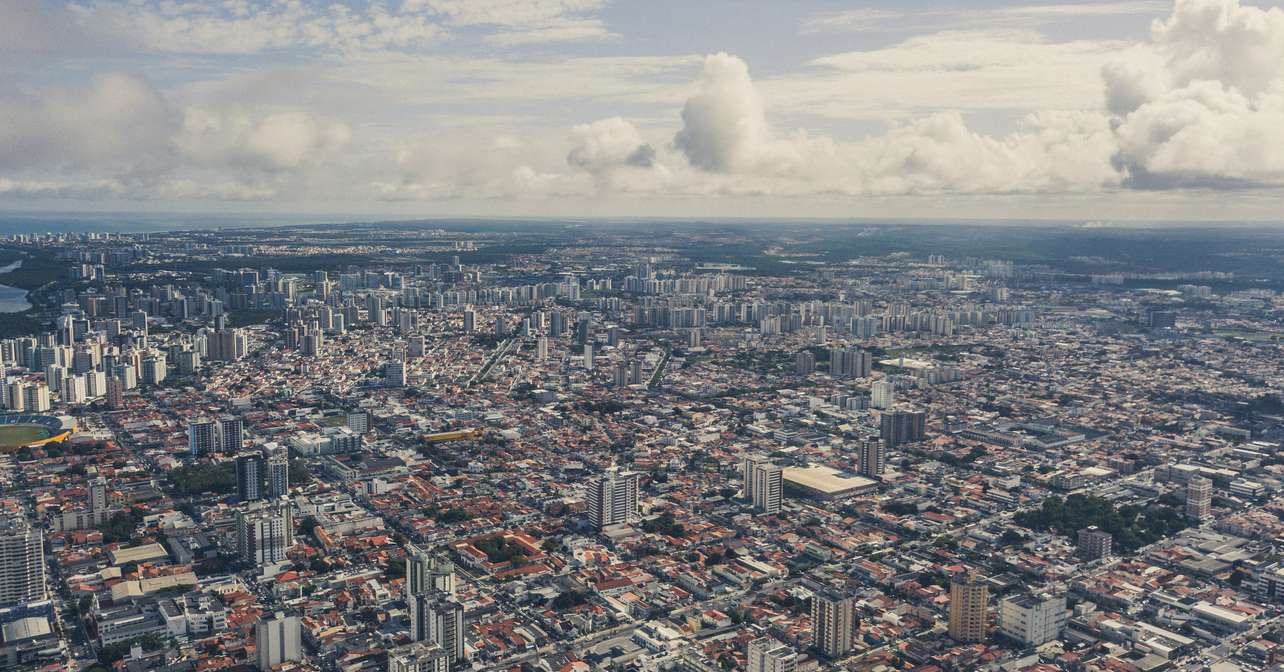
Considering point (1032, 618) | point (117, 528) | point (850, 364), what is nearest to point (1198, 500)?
point (1032, 618)

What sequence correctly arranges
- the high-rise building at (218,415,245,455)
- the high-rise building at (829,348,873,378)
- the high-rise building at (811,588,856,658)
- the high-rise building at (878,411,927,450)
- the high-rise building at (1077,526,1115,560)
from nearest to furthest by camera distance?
the high-rise building at (811,588,856,658) < the high-rise building at (1077,526,1115,560) < the high-rise building at (218,415,245,455) < the high-rise building at (878,411,927,450) < the high-rise building at (829,348,873,378)

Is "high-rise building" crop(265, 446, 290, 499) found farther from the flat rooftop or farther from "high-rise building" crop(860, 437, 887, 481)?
"high-rise building" crop(860, 437, 887, 481)

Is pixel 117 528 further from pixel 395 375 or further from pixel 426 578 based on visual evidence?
pixel 395 375

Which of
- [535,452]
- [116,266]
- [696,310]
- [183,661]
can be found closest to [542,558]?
[183,661]

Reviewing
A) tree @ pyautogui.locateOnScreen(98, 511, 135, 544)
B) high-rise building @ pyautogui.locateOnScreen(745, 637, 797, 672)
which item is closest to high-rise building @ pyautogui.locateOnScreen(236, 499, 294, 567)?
tree @ pyautogui.locateOnScreen(98, 511, 135, 544)

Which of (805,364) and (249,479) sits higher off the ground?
(805,364)

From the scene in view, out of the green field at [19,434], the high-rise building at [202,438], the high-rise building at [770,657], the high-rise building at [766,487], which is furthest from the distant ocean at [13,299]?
the high-rise building at [770,657]

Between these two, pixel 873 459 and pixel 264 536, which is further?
pixel 873 459
